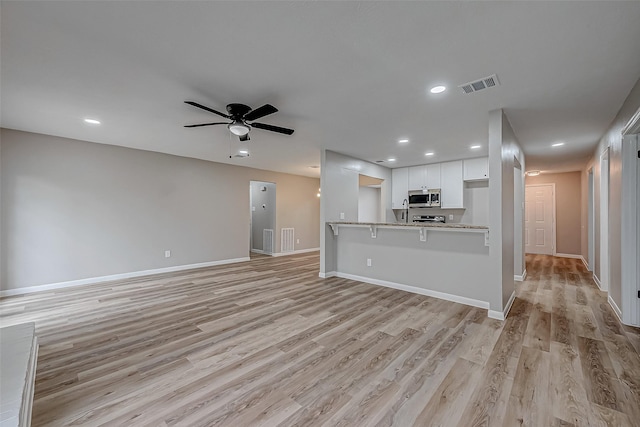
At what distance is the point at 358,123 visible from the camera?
368 cm

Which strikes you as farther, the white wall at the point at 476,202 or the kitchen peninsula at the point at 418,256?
the white wall at the point at 476,202

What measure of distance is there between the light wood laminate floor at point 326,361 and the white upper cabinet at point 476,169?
2720 millimetres

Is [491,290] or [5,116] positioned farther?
[5,116]

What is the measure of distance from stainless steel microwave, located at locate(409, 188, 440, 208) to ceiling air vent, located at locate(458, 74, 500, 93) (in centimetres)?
397

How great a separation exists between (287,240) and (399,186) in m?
3.70

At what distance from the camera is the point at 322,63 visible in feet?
7.28

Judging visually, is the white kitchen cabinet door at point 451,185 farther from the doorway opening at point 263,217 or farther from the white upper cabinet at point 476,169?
the doorway opening at point 263,217

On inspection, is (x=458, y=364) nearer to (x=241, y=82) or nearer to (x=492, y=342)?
(x=492, y=342)

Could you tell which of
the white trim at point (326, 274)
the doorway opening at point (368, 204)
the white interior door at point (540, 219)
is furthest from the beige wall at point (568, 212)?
the white trim at point (326, 274)

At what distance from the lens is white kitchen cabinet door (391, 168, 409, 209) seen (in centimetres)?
700

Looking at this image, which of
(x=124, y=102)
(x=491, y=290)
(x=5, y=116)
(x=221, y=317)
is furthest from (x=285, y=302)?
(x=5, y=116)

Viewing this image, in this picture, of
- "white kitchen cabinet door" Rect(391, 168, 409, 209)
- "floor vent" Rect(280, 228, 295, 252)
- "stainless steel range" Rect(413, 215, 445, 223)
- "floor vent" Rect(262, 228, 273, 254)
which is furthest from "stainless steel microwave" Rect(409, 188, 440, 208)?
"floor vent" Rect(262, 228, 273, 254)

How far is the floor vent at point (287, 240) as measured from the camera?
798 cm

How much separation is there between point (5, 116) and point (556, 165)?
34.5 feet
